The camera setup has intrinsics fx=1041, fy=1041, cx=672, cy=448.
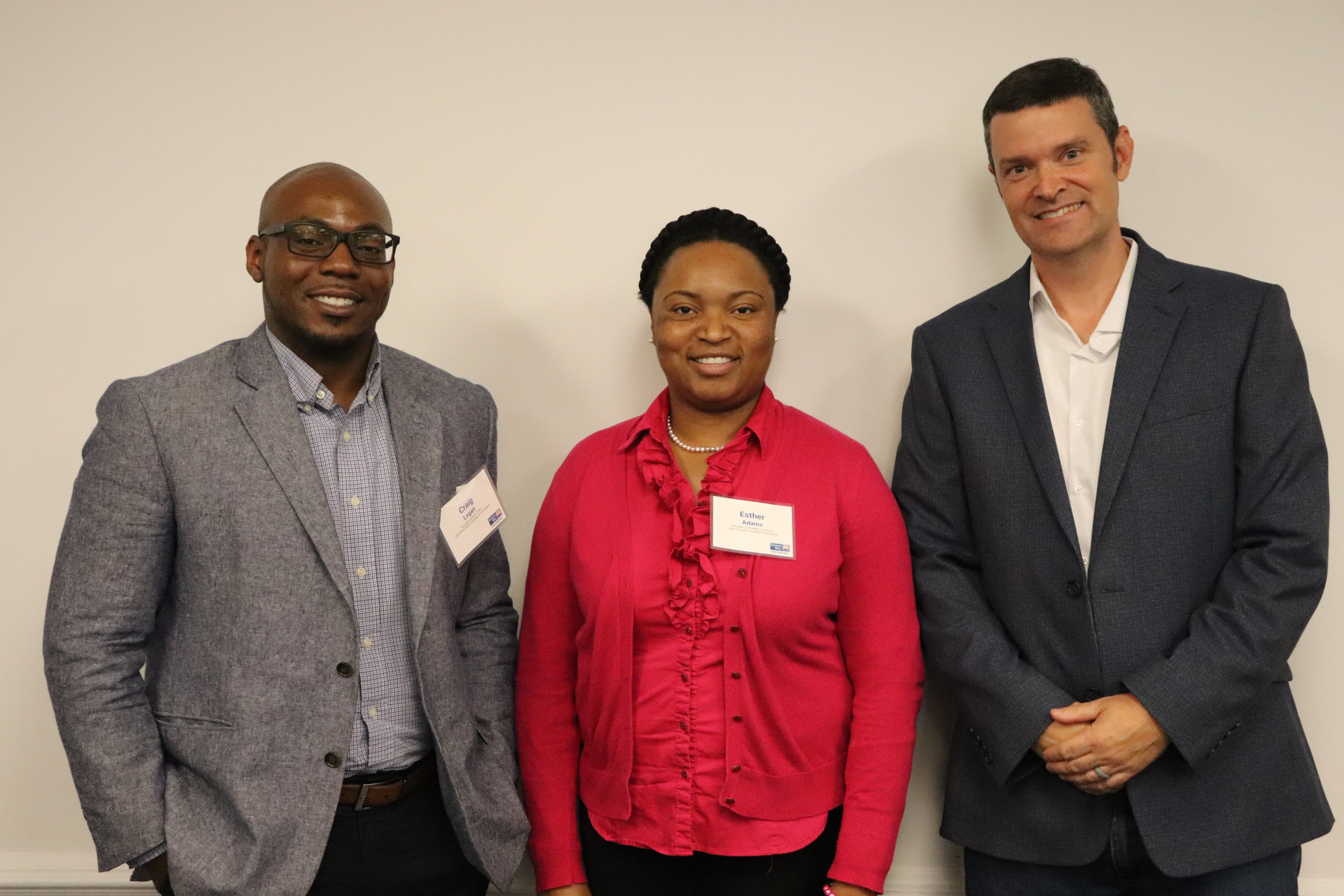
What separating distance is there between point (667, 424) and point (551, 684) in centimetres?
60

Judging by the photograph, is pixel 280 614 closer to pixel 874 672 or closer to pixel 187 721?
pixel 187 721

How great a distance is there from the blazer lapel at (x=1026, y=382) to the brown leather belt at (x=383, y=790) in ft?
4.33

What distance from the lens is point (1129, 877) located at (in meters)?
2.04

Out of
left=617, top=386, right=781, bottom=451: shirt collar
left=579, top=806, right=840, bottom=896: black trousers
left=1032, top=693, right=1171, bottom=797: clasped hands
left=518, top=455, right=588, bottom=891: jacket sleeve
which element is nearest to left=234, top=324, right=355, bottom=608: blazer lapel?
left=518, top=455, right=588, bottom=891: jacket sleeve

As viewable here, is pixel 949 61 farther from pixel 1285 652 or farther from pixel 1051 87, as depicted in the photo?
pixel 1285 652

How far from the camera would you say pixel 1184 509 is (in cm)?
200

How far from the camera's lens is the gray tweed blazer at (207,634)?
1.75 m

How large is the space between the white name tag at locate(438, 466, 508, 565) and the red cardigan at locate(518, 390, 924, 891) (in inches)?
6.0

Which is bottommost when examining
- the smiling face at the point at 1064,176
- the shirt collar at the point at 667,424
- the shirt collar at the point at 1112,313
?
the shirt collar at the point at 667,424

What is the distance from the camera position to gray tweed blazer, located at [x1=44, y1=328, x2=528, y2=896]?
1745mm

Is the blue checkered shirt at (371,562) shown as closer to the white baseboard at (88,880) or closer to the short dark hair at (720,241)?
the short dark hair at (720,241)

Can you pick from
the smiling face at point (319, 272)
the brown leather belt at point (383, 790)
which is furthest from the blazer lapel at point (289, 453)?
the brown leather belt at point (383, 790)

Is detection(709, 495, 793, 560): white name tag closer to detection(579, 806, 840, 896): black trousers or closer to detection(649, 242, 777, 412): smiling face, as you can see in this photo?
detection(649, 242, 777, 412): smiling face

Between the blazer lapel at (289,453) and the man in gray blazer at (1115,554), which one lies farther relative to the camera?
the man in gray blazer at (1115,554)
